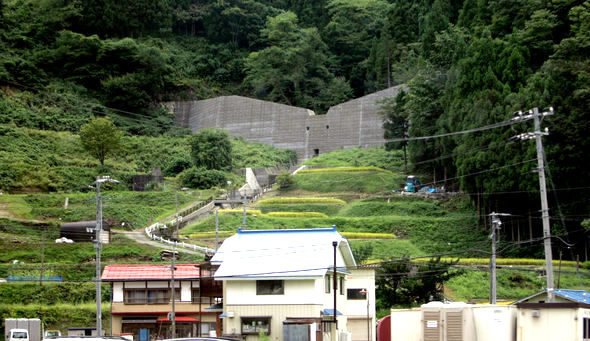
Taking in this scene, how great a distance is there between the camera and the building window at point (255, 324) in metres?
26.0

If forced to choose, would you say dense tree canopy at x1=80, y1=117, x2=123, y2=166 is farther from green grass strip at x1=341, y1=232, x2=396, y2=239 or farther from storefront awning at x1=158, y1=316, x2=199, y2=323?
storefront awning at x1=158, y1=316, x2=199, y2=323

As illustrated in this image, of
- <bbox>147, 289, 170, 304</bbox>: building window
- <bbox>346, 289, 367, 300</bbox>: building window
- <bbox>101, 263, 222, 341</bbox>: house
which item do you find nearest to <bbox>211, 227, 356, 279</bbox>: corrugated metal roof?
<bbox>346, 289, 367, 300</bbox>: building window

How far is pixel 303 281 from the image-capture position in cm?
A: 2628

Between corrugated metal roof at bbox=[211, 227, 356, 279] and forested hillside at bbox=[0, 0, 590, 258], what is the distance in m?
14.9

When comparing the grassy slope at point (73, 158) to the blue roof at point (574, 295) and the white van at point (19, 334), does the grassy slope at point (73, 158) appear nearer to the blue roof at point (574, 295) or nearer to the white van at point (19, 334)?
the white van at point (19, 334)

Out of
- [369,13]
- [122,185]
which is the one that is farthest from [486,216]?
[369,13]

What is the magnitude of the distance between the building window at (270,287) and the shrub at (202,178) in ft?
113

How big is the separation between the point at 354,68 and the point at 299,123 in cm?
1330

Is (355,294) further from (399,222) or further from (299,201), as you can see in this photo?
(299,201)

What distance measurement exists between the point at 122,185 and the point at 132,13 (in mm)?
25186

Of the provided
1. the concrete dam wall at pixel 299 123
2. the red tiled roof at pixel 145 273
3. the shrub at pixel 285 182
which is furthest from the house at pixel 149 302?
the concrete dam wall at pixel 299 123

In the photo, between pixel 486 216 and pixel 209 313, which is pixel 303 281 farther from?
pixel 486 216

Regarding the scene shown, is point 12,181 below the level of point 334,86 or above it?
below

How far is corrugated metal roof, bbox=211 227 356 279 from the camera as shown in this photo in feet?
86.9
